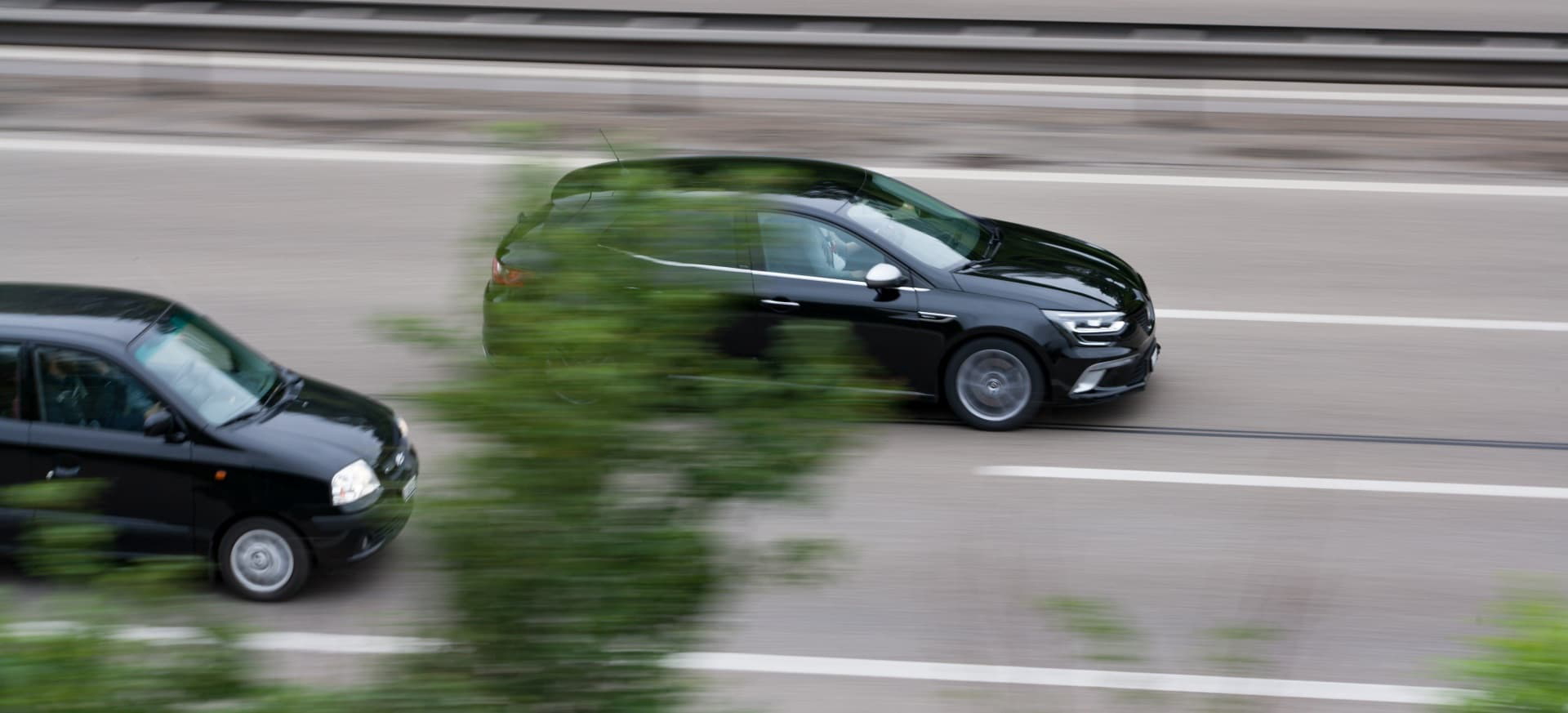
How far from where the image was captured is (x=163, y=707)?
2.78m

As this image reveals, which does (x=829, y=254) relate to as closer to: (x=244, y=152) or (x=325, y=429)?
(x=325, y=429)

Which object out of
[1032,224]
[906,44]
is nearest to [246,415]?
[1032,224]

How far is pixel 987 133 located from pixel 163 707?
1293 centimetres

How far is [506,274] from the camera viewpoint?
133 inches

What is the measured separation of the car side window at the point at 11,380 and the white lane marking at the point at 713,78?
9572 millimetres

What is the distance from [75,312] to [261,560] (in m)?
1.64

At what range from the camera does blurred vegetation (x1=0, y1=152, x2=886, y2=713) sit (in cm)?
296

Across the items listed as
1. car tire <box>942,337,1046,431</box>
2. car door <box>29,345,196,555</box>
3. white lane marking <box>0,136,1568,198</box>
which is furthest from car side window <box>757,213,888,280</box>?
white lane marking <box>0,136,1568,198</box>

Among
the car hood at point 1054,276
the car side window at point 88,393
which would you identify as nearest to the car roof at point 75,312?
the car side window at point 88,393

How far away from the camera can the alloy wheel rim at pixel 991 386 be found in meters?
9.31

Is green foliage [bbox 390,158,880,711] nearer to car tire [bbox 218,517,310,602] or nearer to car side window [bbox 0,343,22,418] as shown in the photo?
car tire [bbox 218,517,310,602]

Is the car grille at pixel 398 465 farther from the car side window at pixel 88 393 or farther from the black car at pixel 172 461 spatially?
the car side window at pixel 88 393

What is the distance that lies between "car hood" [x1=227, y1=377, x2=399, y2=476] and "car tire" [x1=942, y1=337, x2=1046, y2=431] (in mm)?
3423

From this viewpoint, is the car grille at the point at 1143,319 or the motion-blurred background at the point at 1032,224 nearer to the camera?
the motion-blurred background at the point at 1032,224
